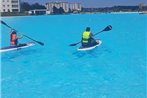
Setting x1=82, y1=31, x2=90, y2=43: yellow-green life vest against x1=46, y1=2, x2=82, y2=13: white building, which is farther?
x1=46, y1=2, x2=82, y2=13: white building

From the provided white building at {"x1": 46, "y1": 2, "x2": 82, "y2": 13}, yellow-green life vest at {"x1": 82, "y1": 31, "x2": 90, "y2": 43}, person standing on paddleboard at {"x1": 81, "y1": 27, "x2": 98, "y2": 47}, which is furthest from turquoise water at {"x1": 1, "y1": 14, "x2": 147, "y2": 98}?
white building at {"x1": 46, "y1": 2, "x2": 82, "y2": 13}

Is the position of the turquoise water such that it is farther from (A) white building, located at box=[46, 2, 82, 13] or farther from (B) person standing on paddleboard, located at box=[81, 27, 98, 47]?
(A) white building, located at box=[46, 2, 82, 13]

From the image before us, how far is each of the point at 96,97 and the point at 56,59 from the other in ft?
10.7

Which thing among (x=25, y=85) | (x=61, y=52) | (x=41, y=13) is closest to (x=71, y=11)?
(x=41, y=13)

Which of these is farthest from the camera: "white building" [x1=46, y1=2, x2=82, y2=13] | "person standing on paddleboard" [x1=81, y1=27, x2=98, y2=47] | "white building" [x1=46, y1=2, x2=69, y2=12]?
"white building" [x1=46, y1=2, x2=69, y2=12]

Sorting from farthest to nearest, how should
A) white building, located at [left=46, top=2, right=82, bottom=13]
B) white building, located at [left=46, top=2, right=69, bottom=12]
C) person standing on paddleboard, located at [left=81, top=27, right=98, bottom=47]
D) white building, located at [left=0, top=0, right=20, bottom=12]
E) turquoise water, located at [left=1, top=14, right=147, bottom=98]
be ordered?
1. white building, located at [left=46, top=2, right=69, bottom=12]
2. white building, located at [left=46, top=2, right=82, bottom=13]
3. white building, located at [left=0, top=0, right=20, bottom=12]
4. person standing on paddleboard, located at [left=81, top=27, right=98, bottom=47]
5. turquoise water, located at [left=1, top=14, right=147, bottom=98]

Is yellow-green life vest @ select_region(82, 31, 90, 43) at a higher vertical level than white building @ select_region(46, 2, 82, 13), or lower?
lower

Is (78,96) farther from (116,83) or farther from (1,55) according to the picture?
(1,55)

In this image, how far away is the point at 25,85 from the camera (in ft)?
18.4

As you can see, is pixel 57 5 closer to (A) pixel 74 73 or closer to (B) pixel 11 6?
(B) pixel 11 6

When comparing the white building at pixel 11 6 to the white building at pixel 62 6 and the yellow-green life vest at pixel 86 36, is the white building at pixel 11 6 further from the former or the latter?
the yellow-green life vest at pixel 86 36

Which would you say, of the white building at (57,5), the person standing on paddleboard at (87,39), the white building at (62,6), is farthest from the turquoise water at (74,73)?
the white building at (57,5)

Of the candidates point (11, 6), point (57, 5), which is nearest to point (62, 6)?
point (57, 5)

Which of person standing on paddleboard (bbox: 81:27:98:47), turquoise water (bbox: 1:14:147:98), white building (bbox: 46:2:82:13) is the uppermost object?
white building (bbox: 46:2:82:13)
